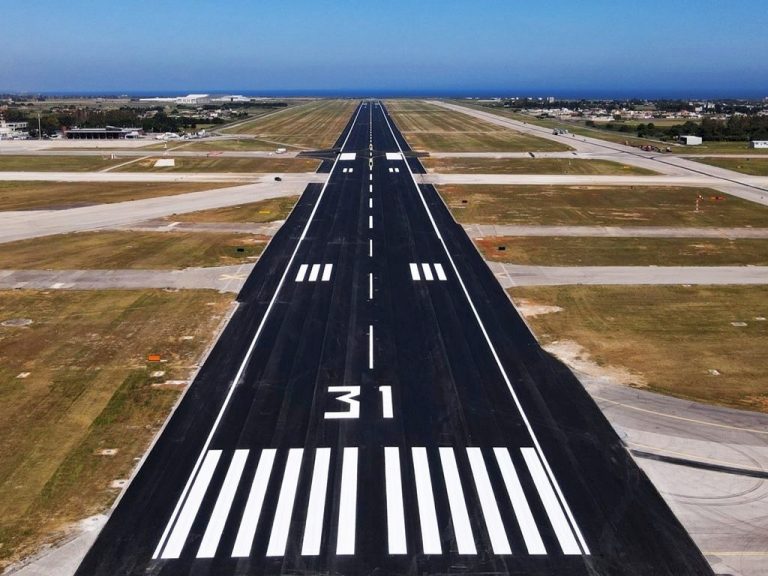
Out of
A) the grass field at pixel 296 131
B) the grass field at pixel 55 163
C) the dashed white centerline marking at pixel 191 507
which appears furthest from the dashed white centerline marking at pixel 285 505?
the grass field at pixel 296 131

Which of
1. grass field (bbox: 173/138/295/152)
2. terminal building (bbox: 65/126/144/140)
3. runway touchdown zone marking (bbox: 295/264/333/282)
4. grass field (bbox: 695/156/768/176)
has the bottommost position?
runway touchdown zone marking (bbox: 295/264/333/282)

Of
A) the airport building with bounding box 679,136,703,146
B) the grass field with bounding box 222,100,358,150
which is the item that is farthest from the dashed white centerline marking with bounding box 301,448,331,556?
the airport building with bounding box 679,136,703,146

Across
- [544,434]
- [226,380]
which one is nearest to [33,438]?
[226,380]

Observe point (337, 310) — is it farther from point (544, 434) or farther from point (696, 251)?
point (696, 251)

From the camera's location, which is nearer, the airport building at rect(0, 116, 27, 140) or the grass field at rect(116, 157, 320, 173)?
the grass field at rect(116, 157, 320, 173)

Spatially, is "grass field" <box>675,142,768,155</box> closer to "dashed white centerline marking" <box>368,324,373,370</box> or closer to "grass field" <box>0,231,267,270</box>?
"grass field" <box>0,231,267,270</box>

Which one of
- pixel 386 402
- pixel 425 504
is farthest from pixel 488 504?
pixel 386 402
